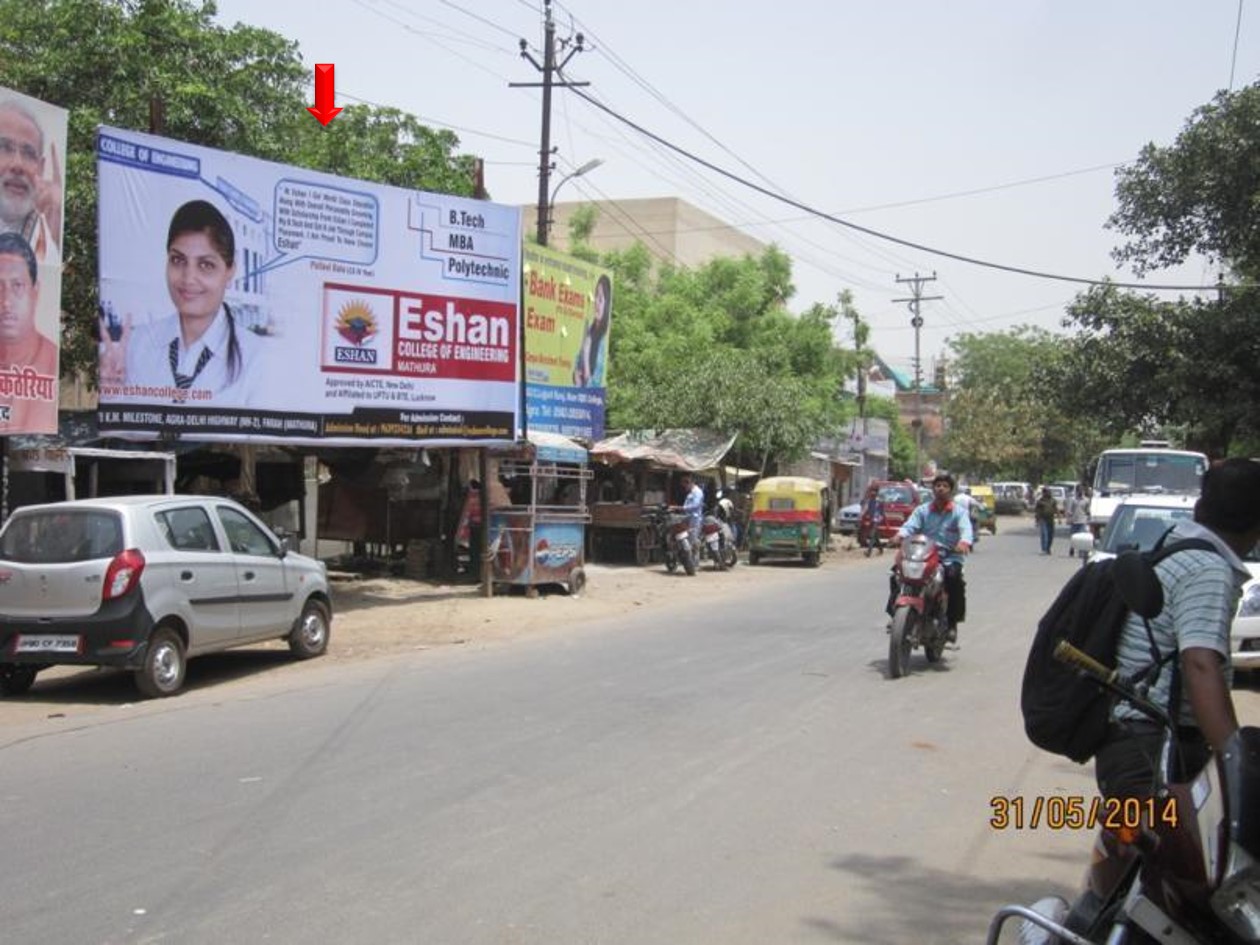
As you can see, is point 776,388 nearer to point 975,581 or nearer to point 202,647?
point 975,581

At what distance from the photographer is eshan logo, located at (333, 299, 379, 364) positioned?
48.7ft

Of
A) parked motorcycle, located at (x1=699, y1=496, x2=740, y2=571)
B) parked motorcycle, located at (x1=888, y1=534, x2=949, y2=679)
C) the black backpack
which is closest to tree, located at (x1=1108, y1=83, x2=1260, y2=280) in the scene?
parked motorcycle, located at (x1=699, y1=496, x2=740, y2=571)

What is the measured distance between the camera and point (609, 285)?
848 inches

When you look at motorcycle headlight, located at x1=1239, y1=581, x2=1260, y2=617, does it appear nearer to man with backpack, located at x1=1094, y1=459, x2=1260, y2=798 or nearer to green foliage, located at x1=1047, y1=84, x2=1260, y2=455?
man with backpack, located at x1=1094, y1=459, x2=1260, y2=798

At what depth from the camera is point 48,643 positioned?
9125 mm

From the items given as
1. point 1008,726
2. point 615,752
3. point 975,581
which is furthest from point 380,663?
point 975,581

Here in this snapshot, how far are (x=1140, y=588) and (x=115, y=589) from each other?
8207 mm

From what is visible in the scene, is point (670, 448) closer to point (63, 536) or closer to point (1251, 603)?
point (1251, 603)

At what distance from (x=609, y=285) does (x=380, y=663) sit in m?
11.7

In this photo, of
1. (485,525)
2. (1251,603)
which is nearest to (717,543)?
(485,525)

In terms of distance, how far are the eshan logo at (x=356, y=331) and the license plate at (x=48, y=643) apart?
6344 millimetres

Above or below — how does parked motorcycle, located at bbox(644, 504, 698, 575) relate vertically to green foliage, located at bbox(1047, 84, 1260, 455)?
below

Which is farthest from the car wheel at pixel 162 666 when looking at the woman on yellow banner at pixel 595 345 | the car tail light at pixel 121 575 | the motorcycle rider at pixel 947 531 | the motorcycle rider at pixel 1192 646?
the woman on yellow banner at pixel 595 345

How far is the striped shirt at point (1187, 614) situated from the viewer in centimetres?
293
